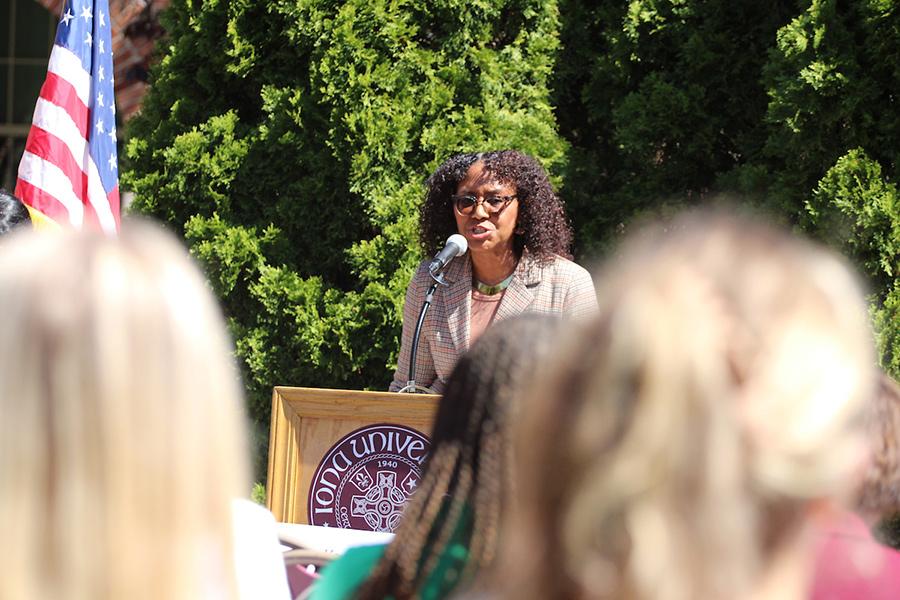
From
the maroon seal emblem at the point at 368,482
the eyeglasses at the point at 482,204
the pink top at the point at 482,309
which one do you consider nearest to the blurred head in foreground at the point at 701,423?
the maroon seal emblem at the point at 368,482

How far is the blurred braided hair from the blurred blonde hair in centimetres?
32

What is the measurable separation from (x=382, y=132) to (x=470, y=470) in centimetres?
465

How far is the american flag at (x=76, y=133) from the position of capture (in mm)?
5906

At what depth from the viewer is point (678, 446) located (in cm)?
102

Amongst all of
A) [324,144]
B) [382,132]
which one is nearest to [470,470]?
[382,132]

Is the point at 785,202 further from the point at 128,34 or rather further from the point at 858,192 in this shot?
the point at 128,34

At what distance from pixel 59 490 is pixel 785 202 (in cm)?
472

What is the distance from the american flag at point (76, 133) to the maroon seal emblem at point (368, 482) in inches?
113

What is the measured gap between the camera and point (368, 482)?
359cm

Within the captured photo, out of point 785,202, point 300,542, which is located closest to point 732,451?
point 300,542

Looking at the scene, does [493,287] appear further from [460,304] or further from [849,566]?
[849,566]

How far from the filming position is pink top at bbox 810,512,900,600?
53.7 inches

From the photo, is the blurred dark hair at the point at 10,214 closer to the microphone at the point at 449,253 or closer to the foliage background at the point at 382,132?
the microphone at the point at 449,253

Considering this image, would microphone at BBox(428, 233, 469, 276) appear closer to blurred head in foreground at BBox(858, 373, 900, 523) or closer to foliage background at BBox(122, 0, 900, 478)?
foliage background at BBox(122, 0, 900, 478)
